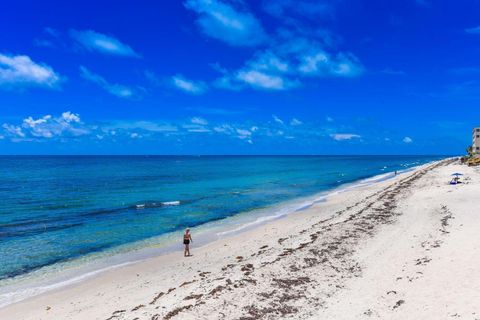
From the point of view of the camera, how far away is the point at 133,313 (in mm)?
13023

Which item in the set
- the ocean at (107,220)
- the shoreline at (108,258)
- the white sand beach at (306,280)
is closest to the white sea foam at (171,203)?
the ocean at (107,220)

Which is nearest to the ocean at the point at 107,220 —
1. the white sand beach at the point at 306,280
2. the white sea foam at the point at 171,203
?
the white sea foam at the point at 171,203

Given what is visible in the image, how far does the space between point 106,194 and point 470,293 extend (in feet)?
169

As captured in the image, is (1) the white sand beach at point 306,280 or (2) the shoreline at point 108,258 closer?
(1) the white sand beach at point 306,280

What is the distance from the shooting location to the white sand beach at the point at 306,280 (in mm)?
12531

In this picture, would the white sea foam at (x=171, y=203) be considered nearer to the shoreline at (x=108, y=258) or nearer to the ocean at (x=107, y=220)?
the ocean at (x=107, y=220)

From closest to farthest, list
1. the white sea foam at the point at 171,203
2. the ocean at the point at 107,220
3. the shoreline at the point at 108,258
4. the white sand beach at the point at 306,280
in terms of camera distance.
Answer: the white sand beach at the point at 306,280 < the shoreline at the point at 108,258 < the ocean at the point at 107,220 < the white sea foam at the point at 171,203

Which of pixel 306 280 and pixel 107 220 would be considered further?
pixel 107 220

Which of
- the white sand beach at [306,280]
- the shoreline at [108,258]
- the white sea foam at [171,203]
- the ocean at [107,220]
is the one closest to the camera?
the white sand beach at [306,280]

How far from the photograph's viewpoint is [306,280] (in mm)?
15305

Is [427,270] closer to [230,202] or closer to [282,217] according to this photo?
[282,217]

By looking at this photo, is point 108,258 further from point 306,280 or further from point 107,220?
point 306,280

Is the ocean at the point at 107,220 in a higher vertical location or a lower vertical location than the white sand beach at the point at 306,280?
higher

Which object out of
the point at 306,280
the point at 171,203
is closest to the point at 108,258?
the point at 306,280
